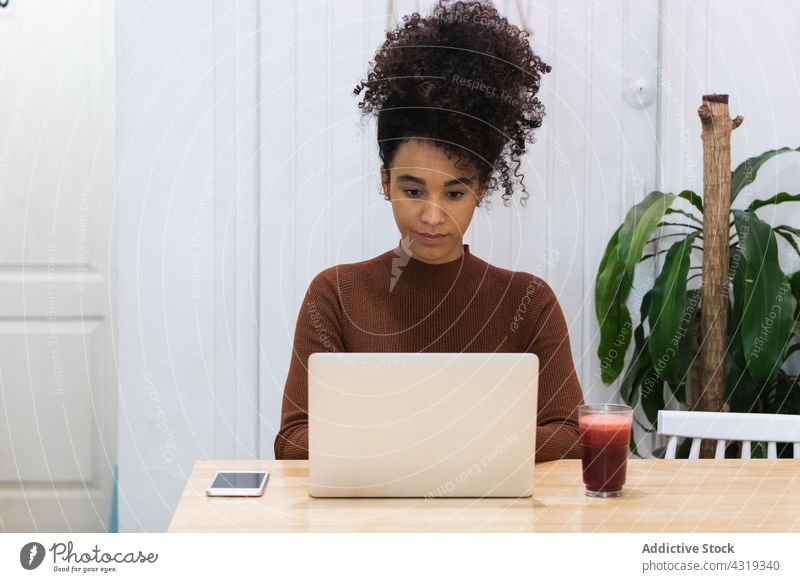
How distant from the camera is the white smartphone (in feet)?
Result: 3.44

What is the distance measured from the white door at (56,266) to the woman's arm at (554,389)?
1159mm

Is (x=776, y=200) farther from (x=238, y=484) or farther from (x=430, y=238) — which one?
(x=238, y=484)

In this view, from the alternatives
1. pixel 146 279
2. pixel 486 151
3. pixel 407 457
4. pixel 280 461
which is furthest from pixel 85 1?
pixel 407 457

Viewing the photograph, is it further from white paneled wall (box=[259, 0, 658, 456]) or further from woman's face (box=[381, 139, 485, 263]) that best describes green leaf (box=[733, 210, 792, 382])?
woman's face (box=[381, 139, 485, 263])

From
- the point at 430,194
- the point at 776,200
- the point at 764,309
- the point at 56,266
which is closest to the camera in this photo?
the point at 430,194

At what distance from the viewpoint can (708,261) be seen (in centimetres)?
188

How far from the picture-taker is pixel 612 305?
1941 mm

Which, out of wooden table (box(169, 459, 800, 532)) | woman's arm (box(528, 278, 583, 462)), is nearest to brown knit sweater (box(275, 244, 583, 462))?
woman's arm (box(528, 278, 583, 462))

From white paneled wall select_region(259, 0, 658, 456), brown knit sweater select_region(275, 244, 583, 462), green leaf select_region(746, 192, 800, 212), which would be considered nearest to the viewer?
brown knit sweater select_region(275, 244, 583, 462)

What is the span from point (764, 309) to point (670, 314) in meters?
0.18

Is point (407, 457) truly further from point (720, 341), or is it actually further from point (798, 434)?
point (720, 341)

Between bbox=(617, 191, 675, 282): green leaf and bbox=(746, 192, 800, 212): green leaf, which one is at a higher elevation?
bbox=(746, 192, 800, 212): green leaf

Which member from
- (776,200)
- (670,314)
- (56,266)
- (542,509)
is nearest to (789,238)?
(776,200)

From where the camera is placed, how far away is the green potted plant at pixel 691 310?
182cm
